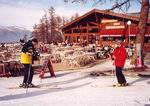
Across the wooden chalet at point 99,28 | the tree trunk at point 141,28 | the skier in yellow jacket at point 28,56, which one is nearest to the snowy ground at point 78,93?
the skier in yellow jacket at point 28,56

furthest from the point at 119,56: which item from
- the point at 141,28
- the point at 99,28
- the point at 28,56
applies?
the point at 99,28

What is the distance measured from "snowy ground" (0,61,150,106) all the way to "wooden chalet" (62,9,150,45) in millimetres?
21154

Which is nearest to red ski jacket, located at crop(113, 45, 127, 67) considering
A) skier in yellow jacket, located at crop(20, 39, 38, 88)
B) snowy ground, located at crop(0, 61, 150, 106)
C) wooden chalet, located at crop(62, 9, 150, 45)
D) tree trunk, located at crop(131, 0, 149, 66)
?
snowy ground, located at crop(0, 61, 150, 106)

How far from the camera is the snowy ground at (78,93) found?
9.73m

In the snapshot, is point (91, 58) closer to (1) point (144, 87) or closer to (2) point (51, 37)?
(1) point (144, 87)

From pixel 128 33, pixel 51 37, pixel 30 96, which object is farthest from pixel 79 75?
pixel 51 37

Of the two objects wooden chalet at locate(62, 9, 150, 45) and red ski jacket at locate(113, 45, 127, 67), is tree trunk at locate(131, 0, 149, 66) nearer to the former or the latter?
red ski jacket at locate(113, 45, 127, 67)

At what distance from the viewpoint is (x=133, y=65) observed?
63.0 feet

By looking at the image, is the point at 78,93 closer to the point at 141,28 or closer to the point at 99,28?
the point at 141,28

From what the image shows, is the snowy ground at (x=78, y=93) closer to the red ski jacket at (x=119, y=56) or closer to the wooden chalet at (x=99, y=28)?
the red ski jacket at (x=119, y=56)

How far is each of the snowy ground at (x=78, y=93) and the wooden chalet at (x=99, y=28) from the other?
21.2m

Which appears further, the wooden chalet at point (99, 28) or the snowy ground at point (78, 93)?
the wooden chalet at point (99, 28)

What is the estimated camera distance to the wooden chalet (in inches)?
1414

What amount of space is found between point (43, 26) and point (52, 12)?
8.48 m
